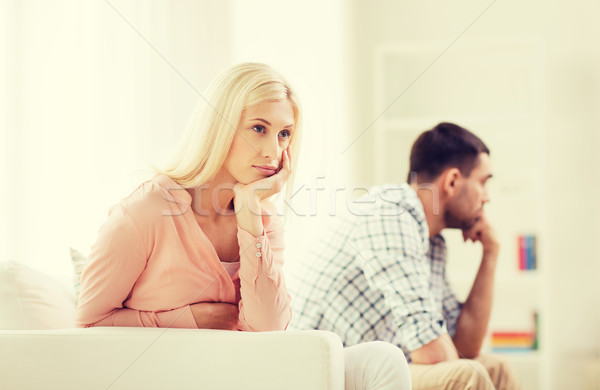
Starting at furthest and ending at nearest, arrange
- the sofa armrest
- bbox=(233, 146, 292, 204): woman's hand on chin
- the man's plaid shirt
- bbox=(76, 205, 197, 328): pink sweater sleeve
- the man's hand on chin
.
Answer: the man's hand on chin → the man's plaid shirt → bbox=(233, 146, 292, 204): woman's hand on chin → bbox=(76, 205, 197, 328): pink sweater sleeve → the sofa armrest

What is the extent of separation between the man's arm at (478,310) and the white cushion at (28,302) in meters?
1.06

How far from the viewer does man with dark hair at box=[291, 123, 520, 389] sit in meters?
1.55

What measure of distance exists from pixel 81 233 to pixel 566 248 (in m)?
2.46

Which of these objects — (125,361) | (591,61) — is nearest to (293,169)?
(125,361)

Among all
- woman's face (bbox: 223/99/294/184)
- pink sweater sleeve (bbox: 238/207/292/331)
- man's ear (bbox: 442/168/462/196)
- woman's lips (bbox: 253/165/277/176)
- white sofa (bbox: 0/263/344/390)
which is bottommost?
white sofa (bbox: 0/263/344/390)

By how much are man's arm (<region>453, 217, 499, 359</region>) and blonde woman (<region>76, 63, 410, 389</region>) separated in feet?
2.42

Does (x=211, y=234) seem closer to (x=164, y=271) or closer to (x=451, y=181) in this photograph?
(x=164, y=271)

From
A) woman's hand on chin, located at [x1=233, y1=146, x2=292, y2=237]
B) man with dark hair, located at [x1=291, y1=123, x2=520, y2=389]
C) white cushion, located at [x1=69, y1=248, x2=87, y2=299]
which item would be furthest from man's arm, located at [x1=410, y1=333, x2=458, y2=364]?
white cushion, located at [x1=69, y1=248, x2=87, y2=299]

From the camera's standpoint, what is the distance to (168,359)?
109cm

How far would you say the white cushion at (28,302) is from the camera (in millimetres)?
1291

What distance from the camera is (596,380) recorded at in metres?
3.21

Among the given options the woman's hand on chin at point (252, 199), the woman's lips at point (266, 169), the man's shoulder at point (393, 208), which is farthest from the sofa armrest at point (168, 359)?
the man's shoulder at point (393, 208)

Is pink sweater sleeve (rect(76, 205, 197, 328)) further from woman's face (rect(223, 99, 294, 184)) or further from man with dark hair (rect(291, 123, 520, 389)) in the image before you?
man with dark hair (rect(291, 123, 520, 389))

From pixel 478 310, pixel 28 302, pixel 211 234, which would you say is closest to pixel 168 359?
pixel 211 234
